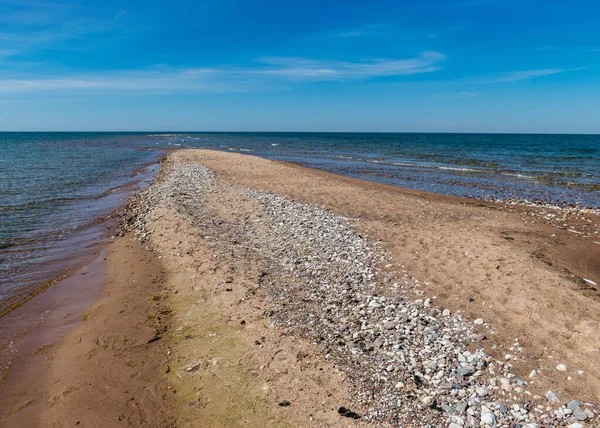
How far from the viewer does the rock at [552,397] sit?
5.37 metres

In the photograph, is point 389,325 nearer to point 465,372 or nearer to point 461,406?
point 465,372

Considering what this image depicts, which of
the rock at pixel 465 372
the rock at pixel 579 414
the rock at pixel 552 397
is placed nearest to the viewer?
the rock at pixel 579 414

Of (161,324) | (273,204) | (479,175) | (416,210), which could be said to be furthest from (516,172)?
(161,324)

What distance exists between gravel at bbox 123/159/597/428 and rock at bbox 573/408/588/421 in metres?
0.02

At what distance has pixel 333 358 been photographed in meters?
6.50

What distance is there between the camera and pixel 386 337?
23.1 ft

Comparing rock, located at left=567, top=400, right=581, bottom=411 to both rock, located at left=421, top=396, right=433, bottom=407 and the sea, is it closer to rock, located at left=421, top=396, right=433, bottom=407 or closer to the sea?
rock, located at left=421, top=396, right=433, bottom=407

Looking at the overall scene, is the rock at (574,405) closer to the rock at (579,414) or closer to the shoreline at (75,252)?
the rock at (579,414)

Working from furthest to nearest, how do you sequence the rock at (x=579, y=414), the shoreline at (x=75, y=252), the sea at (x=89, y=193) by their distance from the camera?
the sea at (x=89, y=193), the shoreline at (x=75, y=252), the rock at (x=579, y=414)

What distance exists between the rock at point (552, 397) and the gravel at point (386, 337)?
13 mm

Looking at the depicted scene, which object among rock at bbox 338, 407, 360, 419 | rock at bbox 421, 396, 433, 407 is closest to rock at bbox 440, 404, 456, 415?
rock at bbox 421, 396, 433, 407

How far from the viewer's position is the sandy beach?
5.52 m

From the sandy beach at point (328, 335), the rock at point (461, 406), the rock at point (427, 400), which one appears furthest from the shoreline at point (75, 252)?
the rock at point (461, 406)

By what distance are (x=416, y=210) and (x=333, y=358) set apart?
1271 cm
